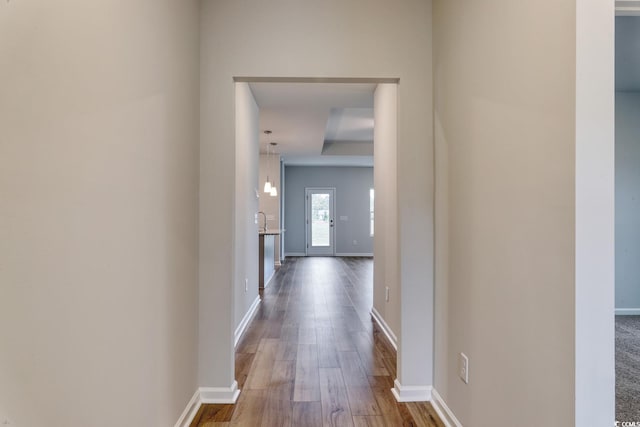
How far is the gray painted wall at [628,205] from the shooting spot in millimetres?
4211

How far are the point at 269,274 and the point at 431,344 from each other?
4505 mm

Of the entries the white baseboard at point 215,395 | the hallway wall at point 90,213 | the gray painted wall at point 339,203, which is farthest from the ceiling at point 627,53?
the gray painted wall at point 339,203

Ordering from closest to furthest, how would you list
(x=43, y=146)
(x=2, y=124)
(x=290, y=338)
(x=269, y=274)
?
(x=2, y=124), (x=43, y=146), (x=290, y=338), (x=269, y=274)

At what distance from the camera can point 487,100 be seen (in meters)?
1.56

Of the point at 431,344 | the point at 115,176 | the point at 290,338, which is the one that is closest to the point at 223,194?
the point at 115,176

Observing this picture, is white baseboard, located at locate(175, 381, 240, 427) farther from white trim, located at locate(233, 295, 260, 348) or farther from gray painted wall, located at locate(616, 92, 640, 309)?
gray painted wall, located at locate(616, 92, 640, 309)

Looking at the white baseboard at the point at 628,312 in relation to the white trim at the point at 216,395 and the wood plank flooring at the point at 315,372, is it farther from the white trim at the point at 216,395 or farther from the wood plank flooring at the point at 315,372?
the white trim at the point at 216,395

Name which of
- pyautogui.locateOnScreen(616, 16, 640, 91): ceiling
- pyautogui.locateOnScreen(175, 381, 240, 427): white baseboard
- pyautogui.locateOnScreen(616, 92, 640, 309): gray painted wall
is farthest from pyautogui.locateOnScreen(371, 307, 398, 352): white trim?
pyautogui.locateOnScreen(616, 16, 640, 91): ceiling

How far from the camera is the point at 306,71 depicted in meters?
2.18

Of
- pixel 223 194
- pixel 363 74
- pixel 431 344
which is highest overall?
pixel 363 74

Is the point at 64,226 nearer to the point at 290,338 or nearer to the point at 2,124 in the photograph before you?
the point at 2,124

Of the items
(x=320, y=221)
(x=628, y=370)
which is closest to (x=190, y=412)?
(x=628, y=370)

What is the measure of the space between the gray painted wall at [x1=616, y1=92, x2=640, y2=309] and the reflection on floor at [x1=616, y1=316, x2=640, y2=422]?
0.36 metres

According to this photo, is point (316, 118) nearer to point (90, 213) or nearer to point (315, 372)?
point (315, 372)
